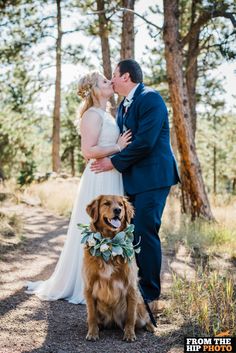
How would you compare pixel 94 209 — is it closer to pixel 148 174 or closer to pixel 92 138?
pixel 148 174

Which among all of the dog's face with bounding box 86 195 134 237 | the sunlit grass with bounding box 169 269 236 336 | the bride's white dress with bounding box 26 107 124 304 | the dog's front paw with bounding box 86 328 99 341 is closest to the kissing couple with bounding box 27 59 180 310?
the bride's white dress with bounding box 26 107 124 304

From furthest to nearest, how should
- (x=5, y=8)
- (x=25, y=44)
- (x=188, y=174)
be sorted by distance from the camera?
(x=25, y=44), (x=5, y=8), (x=188, y=174)

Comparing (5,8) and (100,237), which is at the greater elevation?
(5,8)

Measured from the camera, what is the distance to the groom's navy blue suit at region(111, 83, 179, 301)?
4.72 m

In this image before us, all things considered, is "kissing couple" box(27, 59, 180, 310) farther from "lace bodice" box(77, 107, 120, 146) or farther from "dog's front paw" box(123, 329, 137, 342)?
"dog's front paw" box(123, 329, 137, 342)

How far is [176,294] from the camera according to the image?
493 cm

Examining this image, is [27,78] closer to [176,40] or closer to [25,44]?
[25,44]

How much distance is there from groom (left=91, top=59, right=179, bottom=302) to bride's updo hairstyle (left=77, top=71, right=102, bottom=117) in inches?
17.5

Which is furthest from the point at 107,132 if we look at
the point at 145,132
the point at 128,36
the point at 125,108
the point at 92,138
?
the point at 128,36

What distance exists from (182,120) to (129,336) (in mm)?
7024

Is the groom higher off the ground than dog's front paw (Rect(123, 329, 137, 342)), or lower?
higher

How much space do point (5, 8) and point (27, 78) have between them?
5.55 meters

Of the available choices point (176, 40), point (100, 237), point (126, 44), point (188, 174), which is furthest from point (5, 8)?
point (100, 237)

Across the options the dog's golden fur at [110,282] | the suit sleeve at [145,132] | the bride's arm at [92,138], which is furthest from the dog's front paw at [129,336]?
the bride's arm at [92,138]
